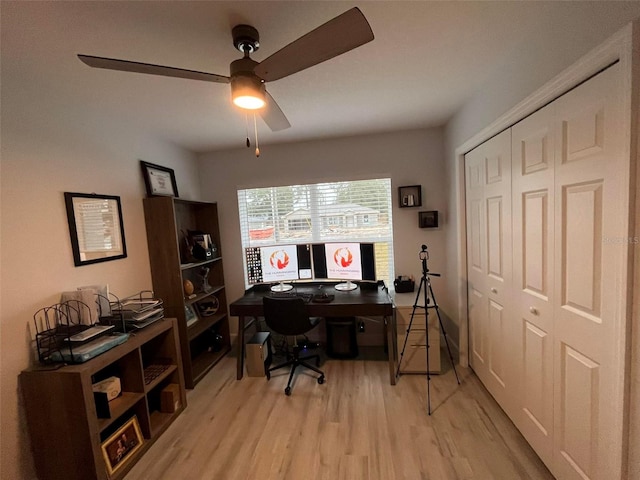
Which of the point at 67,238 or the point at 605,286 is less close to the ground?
the point at 67,238

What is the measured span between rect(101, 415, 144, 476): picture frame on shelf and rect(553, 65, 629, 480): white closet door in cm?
249

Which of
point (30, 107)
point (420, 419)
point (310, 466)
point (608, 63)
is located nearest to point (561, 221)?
point (608, 63)

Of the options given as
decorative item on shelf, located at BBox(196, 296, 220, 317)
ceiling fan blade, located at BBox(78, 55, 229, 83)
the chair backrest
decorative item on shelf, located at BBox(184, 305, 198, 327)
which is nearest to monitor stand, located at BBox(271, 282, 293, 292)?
the chair backrest

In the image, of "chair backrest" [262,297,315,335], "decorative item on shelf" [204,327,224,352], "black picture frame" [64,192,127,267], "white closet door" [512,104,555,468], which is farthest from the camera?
"decorative item on shelf" [204,327,224,352]

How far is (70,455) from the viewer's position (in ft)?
4.91

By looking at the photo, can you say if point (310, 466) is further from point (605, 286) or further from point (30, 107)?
point (30, 107)

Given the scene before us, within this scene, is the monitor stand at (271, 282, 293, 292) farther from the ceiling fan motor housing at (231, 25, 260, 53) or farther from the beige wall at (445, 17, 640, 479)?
the ceiling fan motor housing at (231, 25, 260, 53)

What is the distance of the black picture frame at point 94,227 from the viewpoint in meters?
1.82

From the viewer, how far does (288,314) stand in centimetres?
236

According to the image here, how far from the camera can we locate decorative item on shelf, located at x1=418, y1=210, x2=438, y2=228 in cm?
289

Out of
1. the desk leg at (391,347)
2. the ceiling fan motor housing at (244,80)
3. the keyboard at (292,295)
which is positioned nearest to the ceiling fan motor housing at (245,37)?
the ceiling fan motor housing at (244,80)

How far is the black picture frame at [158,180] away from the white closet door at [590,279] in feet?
9.76

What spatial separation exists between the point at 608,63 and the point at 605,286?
857 mm

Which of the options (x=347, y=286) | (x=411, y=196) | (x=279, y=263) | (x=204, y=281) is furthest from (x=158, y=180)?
(x=411, y=196)
